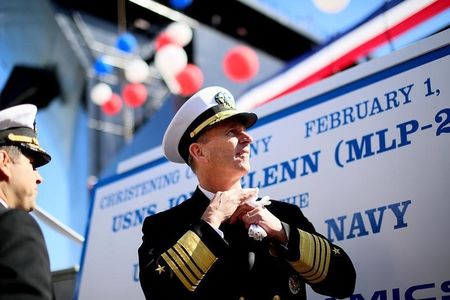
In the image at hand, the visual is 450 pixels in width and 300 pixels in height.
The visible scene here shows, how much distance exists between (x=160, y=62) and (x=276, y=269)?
16.1 feet

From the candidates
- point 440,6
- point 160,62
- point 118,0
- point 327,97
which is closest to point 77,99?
point 118,0

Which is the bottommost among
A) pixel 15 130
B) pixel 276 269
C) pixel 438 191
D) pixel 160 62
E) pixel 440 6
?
pixel 276 269

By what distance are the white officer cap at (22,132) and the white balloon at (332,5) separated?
2.61 meters

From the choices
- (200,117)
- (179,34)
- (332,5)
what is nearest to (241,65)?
(179,34)

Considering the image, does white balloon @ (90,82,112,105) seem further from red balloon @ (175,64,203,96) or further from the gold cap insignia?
the gold cap insignia

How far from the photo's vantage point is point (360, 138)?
2.23m

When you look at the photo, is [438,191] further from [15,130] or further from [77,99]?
[77,99]

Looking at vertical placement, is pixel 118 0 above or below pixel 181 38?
above

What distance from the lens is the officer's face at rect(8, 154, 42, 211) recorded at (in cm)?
186

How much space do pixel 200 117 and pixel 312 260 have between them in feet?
1.90

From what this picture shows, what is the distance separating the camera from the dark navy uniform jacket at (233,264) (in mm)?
1667

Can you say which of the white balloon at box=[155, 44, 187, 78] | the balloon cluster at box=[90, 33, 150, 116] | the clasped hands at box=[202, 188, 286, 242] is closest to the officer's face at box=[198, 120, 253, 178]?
the clasped hands at box=[202, 188, 286, 242]

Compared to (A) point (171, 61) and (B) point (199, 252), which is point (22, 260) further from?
(A) point (171, 61)

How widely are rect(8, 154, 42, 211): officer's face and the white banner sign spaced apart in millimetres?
Answer: 971
